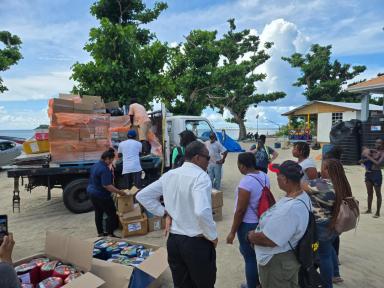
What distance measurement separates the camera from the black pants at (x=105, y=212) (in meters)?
5.29

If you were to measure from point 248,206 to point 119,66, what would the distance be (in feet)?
35.1

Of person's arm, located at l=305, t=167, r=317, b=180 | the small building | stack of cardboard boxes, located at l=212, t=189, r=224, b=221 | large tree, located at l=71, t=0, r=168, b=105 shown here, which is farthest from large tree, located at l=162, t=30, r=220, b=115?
person's arm, located at l=305, t=167, r=317, b=180

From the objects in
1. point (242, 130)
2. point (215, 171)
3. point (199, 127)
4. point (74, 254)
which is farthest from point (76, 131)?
point (242, 130)

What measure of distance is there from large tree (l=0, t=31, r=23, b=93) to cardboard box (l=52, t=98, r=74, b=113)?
10495 millimetres

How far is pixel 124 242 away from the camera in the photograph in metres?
4.59

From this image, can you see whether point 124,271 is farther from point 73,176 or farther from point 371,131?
point 371,131

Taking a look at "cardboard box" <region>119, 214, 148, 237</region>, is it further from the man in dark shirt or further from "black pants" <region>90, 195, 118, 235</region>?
the man in dark shirt

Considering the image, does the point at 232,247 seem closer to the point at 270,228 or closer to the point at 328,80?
the point at 270,228

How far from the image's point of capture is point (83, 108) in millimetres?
7527

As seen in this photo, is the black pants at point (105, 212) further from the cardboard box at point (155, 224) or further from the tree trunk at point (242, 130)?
the tree trunk at point (242, 130)

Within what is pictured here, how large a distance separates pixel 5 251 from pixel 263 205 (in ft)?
6.99

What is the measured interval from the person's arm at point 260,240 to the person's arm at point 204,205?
0.30 meters

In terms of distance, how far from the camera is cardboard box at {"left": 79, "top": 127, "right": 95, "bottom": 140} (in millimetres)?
7133

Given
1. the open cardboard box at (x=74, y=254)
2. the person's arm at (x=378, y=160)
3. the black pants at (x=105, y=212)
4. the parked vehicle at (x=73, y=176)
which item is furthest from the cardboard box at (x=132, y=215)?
the person's arm at (x=378, y=160)
